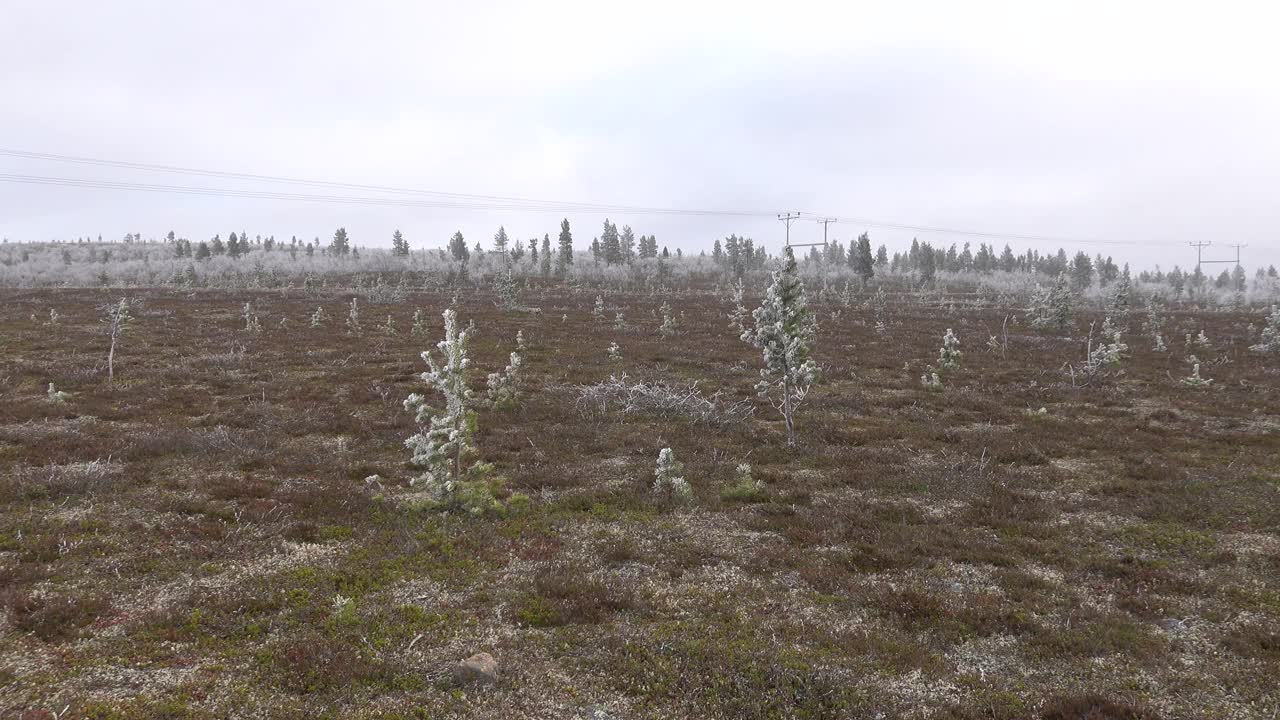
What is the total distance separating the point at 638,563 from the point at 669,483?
3.70m

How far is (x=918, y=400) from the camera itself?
2661 cm

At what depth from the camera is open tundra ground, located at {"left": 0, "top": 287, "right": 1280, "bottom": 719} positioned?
7.60 meters

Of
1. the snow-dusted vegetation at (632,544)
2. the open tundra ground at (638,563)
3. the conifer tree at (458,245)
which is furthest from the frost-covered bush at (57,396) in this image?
the conifer tree at (458,245)

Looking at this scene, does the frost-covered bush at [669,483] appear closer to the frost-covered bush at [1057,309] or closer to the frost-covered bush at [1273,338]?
the frost-covered bush at [1273,338]

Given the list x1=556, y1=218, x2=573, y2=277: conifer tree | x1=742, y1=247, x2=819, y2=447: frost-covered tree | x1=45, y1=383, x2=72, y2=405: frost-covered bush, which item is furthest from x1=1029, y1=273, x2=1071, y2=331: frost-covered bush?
x1=556, y1=218, x2=573, y2=277: conifer tree

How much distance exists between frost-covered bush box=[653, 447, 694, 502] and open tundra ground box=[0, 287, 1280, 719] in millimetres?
443

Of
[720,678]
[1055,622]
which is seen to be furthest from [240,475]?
[1055,622]

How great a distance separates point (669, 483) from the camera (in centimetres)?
1495

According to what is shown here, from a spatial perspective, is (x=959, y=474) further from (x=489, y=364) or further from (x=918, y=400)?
(x=489, y=364)

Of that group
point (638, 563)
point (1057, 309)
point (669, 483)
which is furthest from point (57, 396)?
point (1057, 309)

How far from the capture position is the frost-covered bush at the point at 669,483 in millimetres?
14445

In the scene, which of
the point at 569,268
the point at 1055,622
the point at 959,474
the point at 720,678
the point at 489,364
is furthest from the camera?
the point at 569,268

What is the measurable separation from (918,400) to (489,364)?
67.4 feet

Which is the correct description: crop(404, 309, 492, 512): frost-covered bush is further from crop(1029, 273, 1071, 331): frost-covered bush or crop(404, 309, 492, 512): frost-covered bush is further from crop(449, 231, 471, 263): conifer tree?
crop(449, 231, 471, 263): conifer tree
